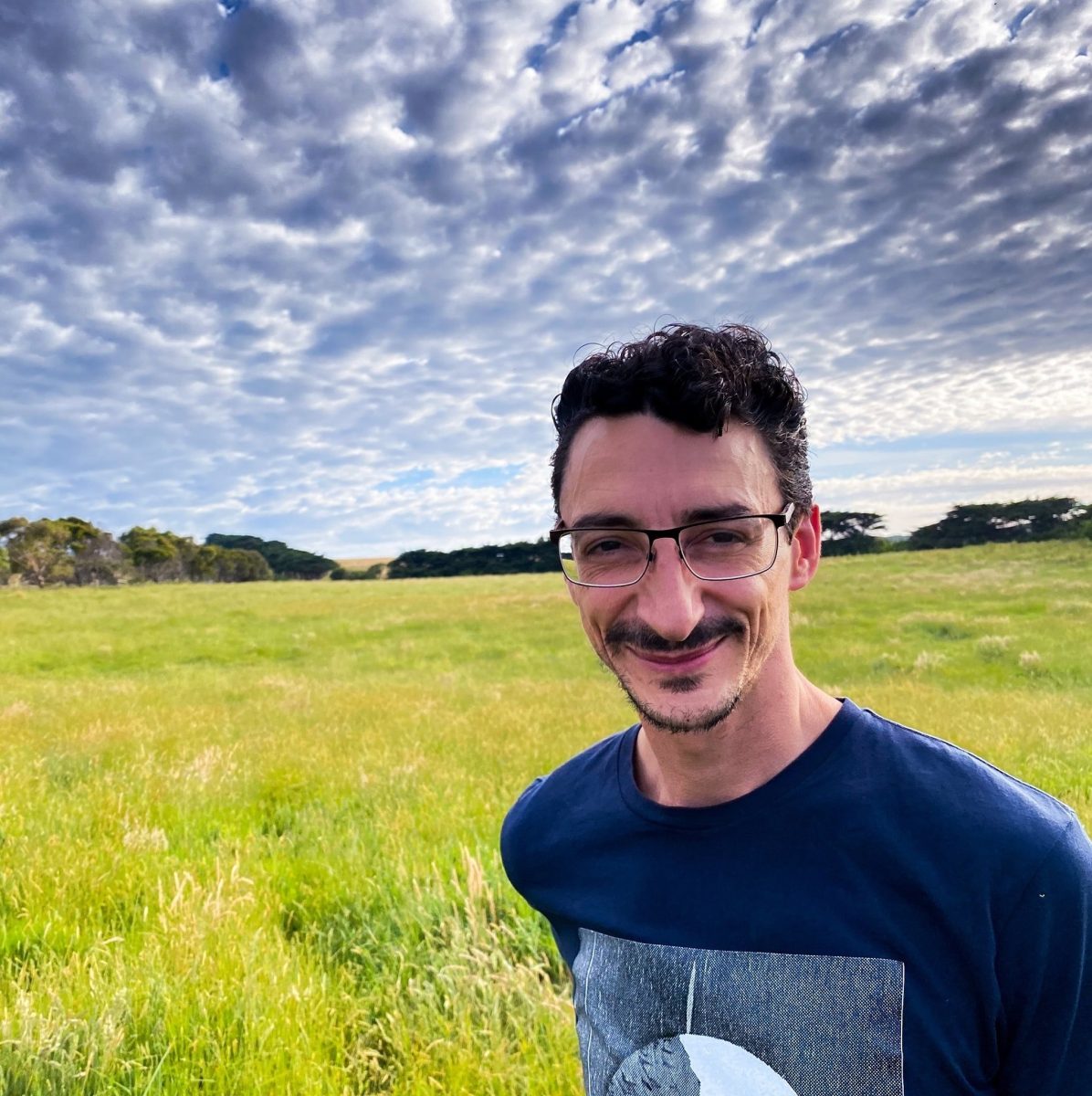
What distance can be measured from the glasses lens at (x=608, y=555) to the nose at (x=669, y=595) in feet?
0.14

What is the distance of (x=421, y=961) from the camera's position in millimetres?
3916

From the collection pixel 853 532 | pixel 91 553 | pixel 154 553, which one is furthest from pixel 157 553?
pixel 853 532

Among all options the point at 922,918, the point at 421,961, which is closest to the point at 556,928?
the point at 922,918

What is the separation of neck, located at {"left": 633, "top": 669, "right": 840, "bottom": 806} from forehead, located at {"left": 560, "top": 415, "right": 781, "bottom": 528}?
1.62ft

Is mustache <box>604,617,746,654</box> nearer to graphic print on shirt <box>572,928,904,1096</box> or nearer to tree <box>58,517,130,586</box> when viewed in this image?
graphic print on shirt <box>572,928,904,1096</box>

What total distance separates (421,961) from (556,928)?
76.8 inches

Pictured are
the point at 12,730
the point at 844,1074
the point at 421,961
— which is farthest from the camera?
the point at 12,730

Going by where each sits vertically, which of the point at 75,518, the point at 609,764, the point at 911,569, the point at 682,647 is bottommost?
the point at 911,569

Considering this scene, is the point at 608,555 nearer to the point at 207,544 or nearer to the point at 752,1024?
the point at 752,1024

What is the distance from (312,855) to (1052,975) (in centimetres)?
501

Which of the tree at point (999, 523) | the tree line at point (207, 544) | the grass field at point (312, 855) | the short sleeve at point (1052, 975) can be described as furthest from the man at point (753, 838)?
the tree at point (999, 523)

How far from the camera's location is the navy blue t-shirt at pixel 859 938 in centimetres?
158

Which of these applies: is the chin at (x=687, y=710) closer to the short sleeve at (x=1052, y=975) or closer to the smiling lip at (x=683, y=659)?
the smiling lip at (x=683, y=659)

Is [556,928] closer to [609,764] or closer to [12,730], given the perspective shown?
[609,764]
